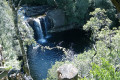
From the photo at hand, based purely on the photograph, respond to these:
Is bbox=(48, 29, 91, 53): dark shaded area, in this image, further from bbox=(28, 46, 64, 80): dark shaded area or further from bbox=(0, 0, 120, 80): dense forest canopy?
bbox=(28, 46, 64, 80): dark shaded area

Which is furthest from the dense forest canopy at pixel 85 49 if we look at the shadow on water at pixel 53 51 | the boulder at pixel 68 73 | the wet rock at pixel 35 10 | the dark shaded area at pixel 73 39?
the wet rock at pixel 35 10

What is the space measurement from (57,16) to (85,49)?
1034 centimetres

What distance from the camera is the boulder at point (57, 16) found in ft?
98.6

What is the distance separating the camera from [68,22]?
31312mm

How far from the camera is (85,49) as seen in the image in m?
23.7

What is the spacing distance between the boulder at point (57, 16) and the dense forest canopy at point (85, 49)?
828mm

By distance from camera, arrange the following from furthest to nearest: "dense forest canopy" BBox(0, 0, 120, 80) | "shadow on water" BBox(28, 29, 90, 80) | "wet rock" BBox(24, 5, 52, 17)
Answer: "wet rock" BBox(24, 5, 52, 17), "shadow on water" BBox(28, 29, 90, 80), "dense forest canopy" BBox(0, 0, 120, 80)

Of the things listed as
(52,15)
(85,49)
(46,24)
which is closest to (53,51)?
(85,49)

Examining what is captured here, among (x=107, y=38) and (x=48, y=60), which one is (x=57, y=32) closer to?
(x=48, y=60)

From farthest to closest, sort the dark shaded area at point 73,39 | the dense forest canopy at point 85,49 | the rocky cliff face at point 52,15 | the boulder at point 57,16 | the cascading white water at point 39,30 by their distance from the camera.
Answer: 1. the rocky cliff face at point 52,15
2. the boulder at point 57,16
3. the cascading white water at point 39,30
4. the dark shaded area at point 73,39
5. the dense forest canopy at point 85,49

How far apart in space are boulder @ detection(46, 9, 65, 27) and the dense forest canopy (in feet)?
2.72

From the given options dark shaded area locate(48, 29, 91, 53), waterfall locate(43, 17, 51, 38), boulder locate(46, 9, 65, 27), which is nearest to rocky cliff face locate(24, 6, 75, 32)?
boulder locate(46, 9, 65, 27)

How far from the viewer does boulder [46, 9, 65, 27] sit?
98.6ft

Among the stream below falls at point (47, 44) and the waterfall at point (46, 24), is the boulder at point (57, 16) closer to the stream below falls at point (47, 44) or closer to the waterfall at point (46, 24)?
the waterfall at point (46, 24)
